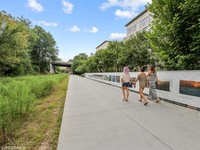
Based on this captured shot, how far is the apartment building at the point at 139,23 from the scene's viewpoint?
44194 mm

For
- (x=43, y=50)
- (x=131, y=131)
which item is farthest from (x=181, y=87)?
(x=43, y=50)

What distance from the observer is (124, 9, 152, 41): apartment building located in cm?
4419

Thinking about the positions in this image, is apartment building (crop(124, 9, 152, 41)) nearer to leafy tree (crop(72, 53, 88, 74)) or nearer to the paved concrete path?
leafy tree (crop(72, 53, 88, 74))

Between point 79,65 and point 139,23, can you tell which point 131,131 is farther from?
point 79,65

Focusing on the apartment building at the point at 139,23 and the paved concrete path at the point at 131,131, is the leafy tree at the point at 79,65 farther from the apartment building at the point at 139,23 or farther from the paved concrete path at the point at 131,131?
the paved concrete path at the point at 131,131

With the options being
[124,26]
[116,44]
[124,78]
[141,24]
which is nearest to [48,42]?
[124,26]

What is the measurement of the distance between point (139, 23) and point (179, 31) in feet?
142

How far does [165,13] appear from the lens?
8.59 m

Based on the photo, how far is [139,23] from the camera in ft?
161

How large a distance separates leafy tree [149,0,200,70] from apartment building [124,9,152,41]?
3383 cm

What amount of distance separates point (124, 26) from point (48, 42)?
28484 mm

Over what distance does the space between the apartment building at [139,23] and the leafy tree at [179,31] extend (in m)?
Answer: 33.8

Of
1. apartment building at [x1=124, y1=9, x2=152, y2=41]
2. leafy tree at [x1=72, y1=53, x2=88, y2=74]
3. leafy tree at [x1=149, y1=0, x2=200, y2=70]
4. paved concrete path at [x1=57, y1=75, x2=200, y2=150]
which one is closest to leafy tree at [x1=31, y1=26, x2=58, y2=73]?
leafy tree at [x1=72, y1=53, x2=88, y2=74]

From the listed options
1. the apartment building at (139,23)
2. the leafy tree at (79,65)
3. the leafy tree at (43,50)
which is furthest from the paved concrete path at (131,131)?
the leafy tree at (79,65)
